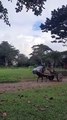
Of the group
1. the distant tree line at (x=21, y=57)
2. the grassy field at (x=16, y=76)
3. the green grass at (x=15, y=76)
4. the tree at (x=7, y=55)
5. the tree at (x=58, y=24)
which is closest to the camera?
the grassy field at (x=16, y=76)

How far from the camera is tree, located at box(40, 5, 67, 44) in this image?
49534mm

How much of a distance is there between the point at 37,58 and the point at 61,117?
358 ft

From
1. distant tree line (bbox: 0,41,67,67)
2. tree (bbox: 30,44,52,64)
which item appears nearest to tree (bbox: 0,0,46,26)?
distant tree line (bbox: 0,41,67,67)

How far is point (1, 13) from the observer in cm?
1438

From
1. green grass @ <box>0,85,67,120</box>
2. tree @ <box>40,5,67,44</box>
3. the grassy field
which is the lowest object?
green grass @ <box>0,85,67,120</box>

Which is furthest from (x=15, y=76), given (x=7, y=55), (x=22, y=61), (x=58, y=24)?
(x=7, y=55)

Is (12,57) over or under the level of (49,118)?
over

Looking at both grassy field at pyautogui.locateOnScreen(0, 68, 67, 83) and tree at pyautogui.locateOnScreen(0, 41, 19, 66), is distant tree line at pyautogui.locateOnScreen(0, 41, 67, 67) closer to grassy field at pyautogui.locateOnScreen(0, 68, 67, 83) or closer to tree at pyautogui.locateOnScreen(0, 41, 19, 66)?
tree at pyautogui.locateOnScreen(0, 41, 19, 66)

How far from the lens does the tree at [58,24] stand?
49.5 meters

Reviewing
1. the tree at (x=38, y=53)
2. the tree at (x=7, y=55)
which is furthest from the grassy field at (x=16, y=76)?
the tree at (x=7, y=55)

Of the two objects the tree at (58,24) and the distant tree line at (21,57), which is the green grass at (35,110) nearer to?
the tree at (58,24)

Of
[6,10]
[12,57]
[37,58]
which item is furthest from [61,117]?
[12,57]

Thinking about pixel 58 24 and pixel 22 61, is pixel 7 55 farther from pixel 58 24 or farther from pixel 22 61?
pixel 58 24

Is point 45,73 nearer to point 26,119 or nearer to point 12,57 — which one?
point 26,119
